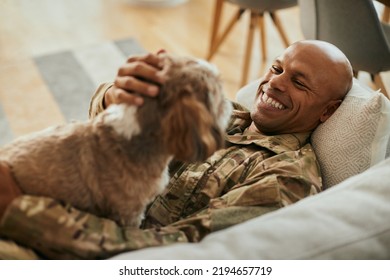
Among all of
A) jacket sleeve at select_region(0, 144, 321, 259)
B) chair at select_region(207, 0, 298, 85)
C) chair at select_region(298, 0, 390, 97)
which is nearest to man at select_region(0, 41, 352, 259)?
jacket sleeve at select_region(0, 144, 321, 259)

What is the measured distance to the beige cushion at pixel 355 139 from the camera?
1.44 m

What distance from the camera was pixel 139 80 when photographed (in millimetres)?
1155

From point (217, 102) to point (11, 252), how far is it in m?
0.67

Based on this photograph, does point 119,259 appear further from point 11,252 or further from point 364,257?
point 364,257

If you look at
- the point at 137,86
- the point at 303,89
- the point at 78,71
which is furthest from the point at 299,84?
the point at 78,71

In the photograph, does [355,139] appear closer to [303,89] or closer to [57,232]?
[303,89]

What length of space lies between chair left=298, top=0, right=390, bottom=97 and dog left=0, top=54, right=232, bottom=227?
134 cm

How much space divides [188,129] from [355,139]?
722 mm

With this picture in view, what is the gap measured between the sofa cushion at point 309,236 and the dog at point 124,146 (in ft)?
0.74

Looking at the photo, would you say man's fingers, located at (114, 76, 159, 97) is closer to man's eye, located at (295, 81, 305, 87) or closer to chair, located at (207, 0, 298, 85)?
man's eye, located at (295, 81, 305, 87)

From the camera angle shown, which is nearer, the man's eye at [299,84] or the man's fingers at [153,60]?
the man's fingers at [153,60]

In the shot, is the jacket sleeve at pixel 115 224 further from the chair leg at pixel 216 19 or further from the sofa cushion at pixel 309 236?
the chair leg at pixel 216 19

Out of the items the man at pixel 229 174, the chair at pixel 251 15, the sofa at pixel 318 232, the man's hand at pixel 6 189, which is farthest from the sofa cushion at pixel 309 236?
the chair at pixel 251 15
